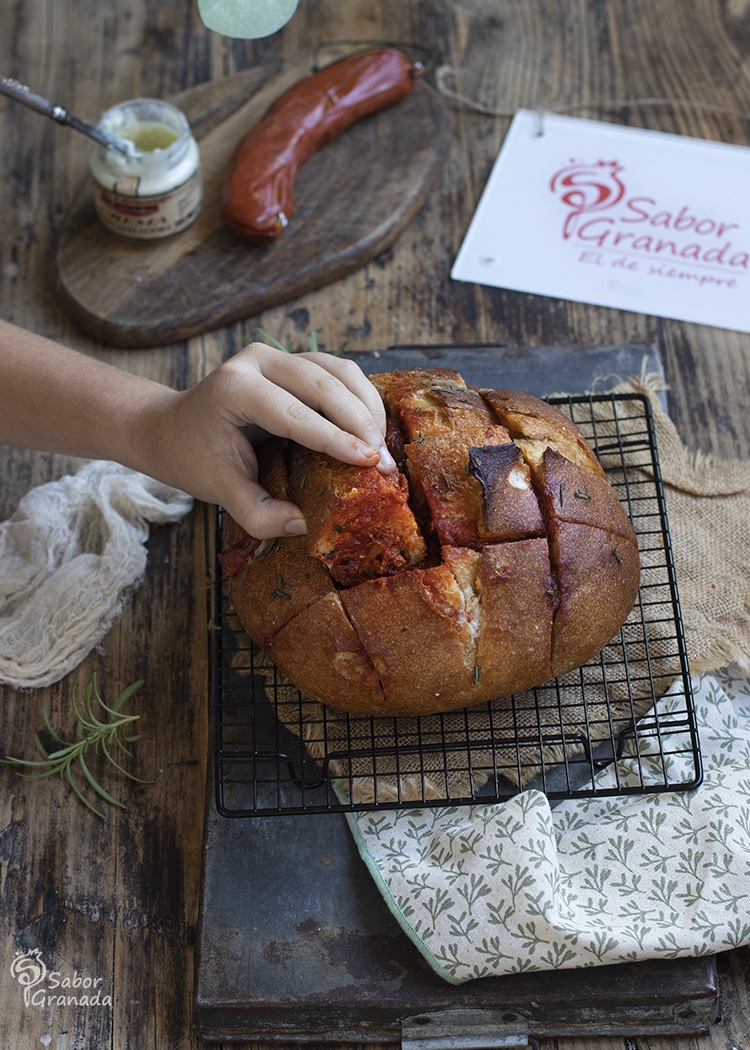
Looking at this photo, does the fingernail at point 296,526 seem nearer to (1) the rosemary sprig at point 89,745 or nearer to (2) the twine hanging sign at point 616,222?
(1) the rosemary sprig at point 89,745

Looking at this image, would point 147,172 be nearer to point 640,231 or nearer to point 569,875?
point 640,231

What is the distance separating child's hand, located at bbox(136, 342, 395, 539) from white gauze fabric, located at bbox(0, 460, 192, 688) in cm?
47

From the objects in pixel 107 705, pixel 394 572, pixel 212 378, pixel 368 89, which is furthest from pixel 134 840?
pixel 368 89

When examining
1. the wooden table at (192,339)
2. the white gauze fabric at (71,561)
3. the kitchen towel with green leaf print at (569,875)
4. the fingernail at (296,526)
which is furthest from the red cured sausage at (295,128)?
the kitchen towel with green leaf print at (569,875)

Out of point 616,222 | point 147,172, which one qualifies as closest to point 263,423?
point 147,172

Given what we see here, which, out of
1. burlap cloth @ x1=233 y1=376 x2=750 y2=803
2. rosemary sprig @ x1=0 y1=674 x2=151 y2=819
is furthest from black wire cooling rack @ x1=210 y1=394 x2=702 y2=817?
rosemary sprig @ x1=0 y1=674 x2=151 y2=819

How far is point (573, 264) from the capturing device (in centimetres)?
358

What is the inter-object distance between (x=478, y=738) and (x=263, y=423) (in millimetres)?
895

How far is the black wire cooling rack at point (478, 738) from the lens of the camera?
2428 mm

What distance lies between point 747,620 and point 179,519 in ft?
5.15

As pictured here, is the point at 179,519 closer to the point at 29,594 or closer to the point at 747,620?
the point at 29,594

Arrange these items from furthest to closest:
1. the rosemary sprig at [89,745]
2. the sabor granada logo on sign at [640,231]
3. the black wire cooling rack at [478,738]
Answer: the sabor granada logo on sign at [640,231], the rosemary sprig at [89,745], the black wire cooling rack at [478,738]

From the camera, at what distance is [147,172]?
10.9ft

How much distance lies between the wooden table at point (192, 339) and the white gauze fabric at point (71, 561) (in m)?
0.06
